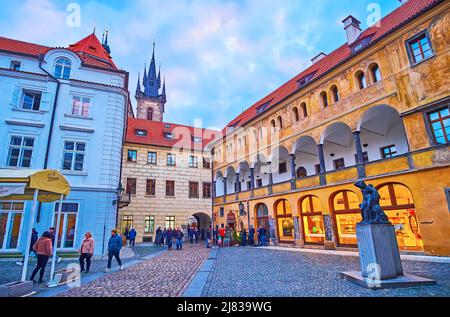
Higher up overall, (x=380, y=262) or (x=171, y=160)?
(x=171, y=160)

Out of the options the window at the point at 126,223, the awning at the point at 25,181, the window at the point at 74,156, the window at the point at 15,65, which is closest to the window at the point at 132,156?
the window at the point at 126,223

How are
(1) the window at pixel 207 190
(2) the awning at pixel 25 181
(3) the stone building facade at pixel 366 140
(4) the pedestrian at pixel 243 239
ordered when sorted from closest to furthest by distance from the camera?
(2) the awning at pixel 25 181 < (3) the stone building facade at pixel 366 140 < (4) the pedestrian at pixel 243 239 < (1) the window at pixel 207 190

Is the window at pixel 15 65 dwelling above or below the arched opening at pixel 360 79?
above

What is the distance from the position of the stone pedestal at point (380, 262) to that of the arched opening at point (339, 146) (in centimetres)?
1147

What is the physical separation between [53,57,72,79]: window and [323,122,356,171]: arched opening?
59.5 feet

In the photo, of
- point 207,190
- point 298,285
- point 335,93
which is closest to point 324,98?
point 335,93

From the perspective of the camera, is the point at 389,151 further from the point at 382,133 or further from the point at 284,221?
the point at 284,221

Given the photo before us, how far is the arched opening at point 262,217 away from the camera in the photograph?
22.1 meters

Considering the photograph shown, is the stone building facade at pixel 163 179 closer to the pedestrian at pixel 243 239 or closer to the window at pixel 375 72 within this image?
the pedestrian at pixel 243 239

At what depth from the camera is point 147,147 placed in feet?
96.5

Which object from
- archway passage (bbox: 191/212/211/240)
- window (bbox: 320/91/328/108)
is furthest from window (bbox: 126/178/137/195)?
window (bbox: 320/91/328/108)

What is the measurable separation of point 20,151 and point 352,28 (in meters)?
24.5

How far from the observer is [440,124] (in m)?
11.6
